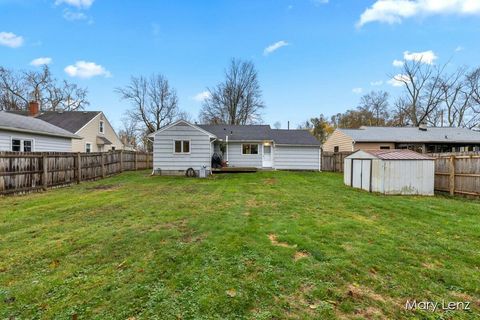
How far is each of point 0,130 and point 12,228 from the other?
977 centimetres

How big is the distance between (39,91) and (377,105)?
174ft

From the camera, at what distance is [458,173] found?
9938 mm

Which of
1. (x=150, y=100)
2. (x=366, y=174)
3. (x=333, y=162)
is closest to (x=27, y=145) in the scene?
(x=366, y=174)

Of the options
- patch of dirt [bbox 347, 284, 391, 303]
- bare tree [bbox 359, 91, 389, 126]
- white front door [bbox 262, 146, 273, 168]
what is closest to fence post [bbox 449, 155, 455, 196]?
patch of dirt [bbox 347, 284, 391, 303]

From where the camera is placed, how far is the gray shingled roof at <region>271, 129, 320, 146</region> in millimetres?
20531

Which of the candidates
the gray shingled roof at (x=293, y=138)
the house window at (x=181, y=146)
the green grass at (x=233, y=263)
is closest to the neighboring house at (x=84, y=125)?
the house window at (x=181, y=146)

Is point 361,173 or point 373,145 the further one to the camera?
point 373,145

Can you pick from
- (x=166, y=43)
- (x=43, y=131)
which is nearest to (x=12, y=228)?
(x=43, y=131)

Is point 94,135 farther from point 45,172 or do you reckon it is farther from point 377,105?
point 377,105

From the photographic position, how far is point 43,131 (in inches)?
562

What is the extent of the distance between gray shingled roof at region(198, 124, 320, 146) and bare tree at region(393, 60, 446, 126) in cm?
1950

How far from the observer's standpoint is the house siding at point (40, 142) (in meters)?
12.3

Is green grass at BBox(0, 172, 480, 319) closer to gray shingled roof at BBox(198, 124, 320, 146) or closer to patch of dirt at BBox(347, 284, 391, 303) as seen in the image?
patch of dirt at BBox(347, 284, 391, 303)

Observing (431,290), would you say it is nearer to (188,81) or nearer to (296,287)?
(296,287)
